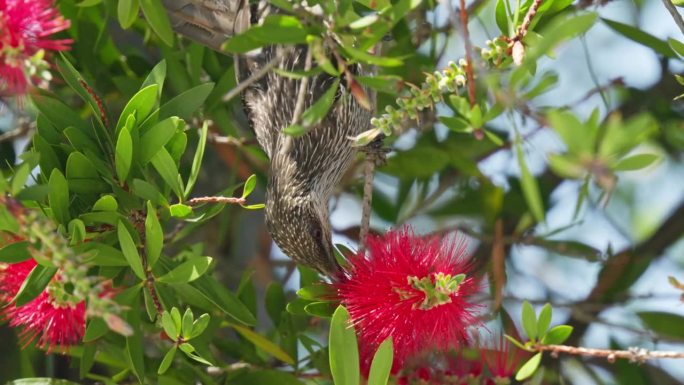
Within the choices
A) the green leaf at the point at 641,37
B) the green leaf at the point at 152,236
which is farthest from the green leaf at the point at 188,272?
the green leaf at the point at 641,37

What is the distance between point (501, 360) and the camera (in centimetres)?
155

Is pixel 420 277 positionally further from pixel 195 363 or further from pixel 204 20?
pixel 204 20

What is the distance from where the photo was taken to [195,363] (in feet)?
5.30

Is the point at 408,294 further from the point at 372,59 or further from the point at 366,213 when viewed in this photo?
the point at 372,59

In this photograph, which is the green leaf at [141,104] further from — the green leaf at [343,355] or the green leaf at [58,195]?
the green leaf at [343,355]

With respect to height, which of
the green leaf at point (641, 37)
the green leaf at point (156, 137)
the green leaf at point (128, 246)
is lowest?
the green leaf at point (128, 246)

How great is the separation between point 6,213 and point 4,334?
1174mm

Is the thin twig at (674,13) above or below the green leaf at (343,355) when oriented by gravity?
above

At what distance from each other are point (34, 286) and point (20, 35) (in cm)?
31

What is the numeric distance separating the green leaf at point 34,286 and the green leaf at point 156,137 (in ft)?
0.65

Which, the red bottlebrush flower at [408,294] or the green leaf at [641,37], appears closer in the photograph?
the red bottlebrush flower at [408,294]

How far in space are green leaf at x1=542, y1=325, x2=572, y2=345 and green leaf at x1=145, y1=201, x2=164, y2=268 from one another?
55 cm

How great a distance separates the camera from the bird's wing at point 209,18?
5.17 feet

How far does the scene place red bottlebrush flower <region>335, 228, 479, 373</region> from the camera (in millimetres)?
1312
